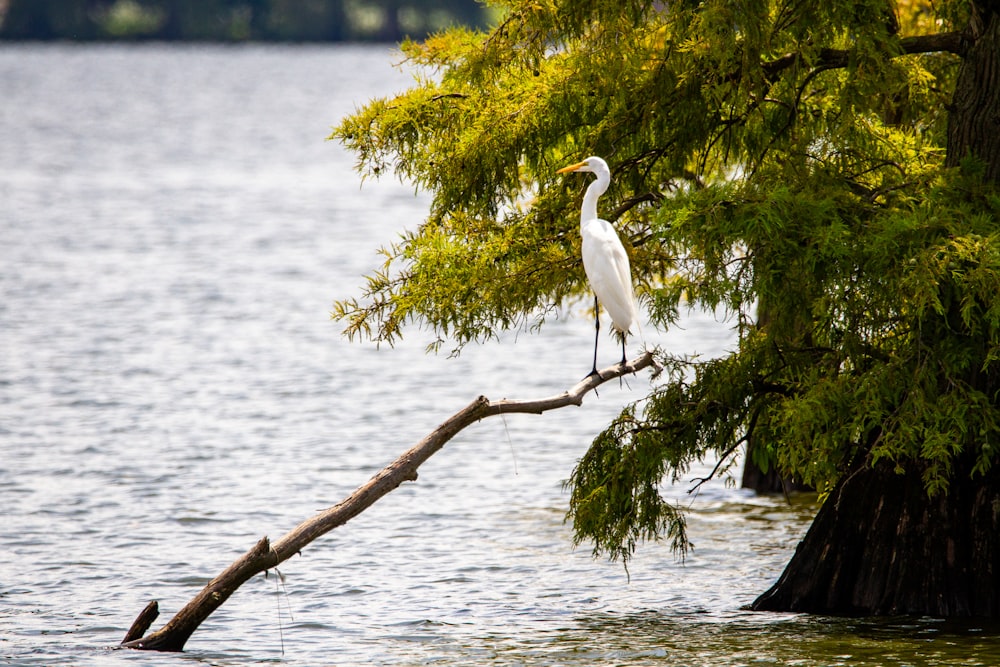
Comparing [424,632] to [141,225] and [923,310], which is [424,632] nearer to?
[923,310]

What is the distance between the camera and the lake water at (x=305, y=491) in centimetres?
1116

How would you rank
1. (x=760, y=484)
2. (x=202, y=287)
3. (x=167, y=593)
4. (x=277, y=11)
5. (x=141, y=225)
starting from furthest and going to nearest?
1. (x=277, y=11)
2. (x=141, y=225)
3. (x=202, y=287)
4. (x=760, y=484)
5. (x=167, y=593)

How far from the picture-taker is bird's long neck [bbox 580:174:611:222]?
10.4 meters

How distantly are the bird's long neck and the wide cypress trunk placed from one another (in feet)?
7.86

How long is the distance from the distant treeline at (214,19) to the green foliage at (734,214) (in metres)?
110

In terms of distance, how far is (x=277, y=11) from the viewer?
129m

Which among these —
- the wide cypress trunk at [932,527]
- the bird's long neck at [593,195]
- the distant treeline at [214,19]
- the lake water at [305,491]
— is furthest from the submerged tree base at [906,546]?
the distant treeline at [214,19]

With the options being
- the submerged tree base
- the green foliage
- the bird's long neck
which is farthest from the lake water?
the bird's long neck

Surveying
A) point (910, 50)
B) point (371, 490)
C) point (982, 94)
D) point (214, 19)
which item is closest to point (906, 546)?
point (982, 94)

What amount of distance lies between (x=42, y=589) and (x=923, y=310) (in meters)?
8.09

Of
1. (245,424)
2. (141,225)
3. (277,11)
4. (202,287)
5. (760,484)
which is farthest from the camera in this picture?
(277,11)

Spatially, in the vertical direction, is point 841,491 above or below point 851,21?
below

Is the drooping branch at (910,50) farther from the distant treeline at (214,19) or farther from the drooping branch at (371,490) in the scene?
the distant treeline at (214,19)

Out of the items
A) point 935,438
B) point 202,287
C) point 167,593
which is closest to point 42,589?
point 167,593
